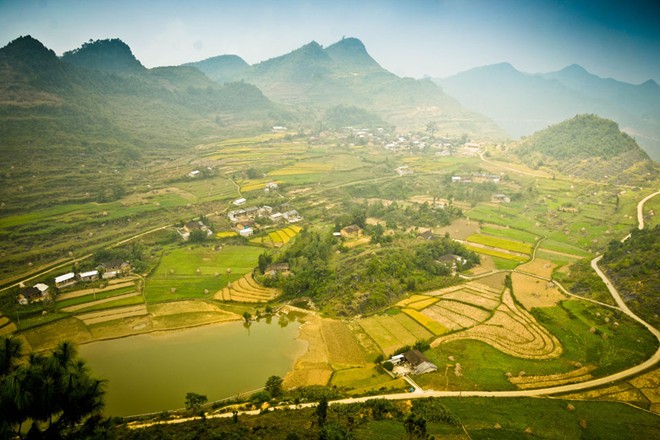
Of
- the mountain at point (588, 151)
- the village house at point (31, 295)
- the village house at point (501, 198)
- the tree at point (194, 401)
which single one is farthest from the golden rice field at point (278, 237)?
the mountain at point (588, 151)

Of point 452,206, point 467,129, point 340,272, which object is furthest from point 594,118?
point 340,272

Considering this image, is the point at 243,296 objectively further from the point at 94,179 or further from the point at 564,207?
the point at 564,207

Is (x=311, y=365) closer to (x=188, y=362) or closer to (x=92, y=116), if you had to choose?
(x=188, y=362)

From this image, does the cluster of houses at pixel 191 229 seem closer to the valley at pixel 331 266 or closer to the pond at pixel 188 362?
the valley at pixel 331 266

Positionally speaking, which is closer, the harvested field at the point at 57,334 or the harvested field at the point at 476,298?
the harvested field at the point at 57,334

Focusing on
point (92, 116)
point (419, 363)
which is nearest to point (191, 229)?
point (419, 363)

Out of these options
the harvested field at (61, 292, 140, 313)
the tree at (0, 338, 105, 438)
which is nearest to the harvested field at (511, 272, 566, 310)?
the tree at (0, 338, 105, 438)
